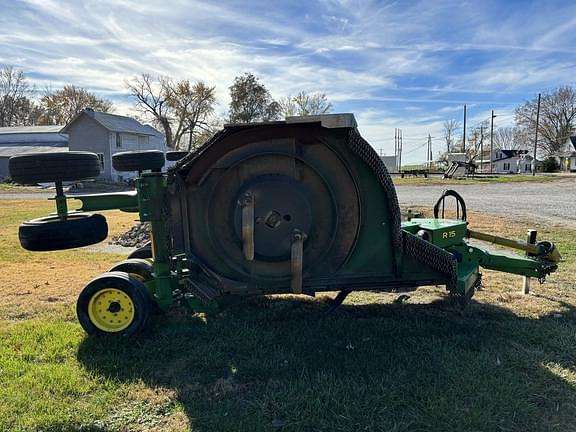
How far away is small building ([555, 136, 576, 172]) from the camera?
6831cm

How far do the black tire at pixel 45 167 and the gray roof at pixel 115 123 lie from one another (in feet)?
116

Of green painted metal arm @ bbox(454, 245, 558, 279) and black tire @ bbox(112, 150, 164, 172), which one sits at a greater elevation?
black tire @ bbox(112, 150, 164, 172)

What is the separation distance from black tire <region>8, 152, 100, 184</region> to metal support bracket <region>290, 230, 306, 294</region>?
1839 mm

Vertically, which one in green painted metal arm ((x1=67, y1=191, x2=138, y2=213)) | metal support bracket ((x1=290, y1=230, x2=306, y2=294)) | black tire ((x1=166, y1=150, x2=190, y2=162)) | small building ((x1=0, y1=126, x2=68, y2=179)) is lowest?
metal support bracket ((x1=290, y1=230, x2=306, y2=294))

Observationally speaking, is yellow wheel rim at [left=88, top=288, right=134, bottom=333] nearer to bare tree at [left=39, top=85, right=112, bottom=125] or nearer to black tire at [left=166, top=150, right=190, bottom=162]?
black tire at [left=166, top=150, right=190, bottom=162]

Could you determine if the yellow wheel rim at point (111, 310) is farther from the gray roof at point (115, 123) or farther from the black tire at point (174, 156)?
the gray roof at point (115, 123)

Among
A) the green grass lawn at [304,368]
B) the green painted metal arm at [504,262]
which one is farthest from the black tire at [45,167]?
the green painted metal arm at [504,262]

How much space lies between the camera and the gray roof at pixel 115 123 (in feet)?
120

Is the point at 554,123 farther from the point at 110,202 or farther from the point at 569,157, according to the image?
the point at 110,202

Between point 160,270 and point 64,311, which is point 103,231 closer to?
point 160,270

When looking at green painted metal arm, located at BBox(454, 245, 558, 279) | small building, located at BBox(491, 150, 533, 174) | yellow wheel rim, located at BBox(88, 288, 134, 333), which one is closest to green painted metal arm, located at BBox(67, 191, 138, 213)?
yellow wheel rim, located at BBox(88, 288, 134, 333)

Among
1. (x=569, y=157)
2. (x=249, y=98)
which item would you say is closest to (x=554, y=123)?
(x=569, y=157)

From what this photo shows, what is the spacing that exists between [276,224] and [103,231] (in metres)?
1.47

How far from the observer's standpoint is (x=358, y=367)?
10.9ft
